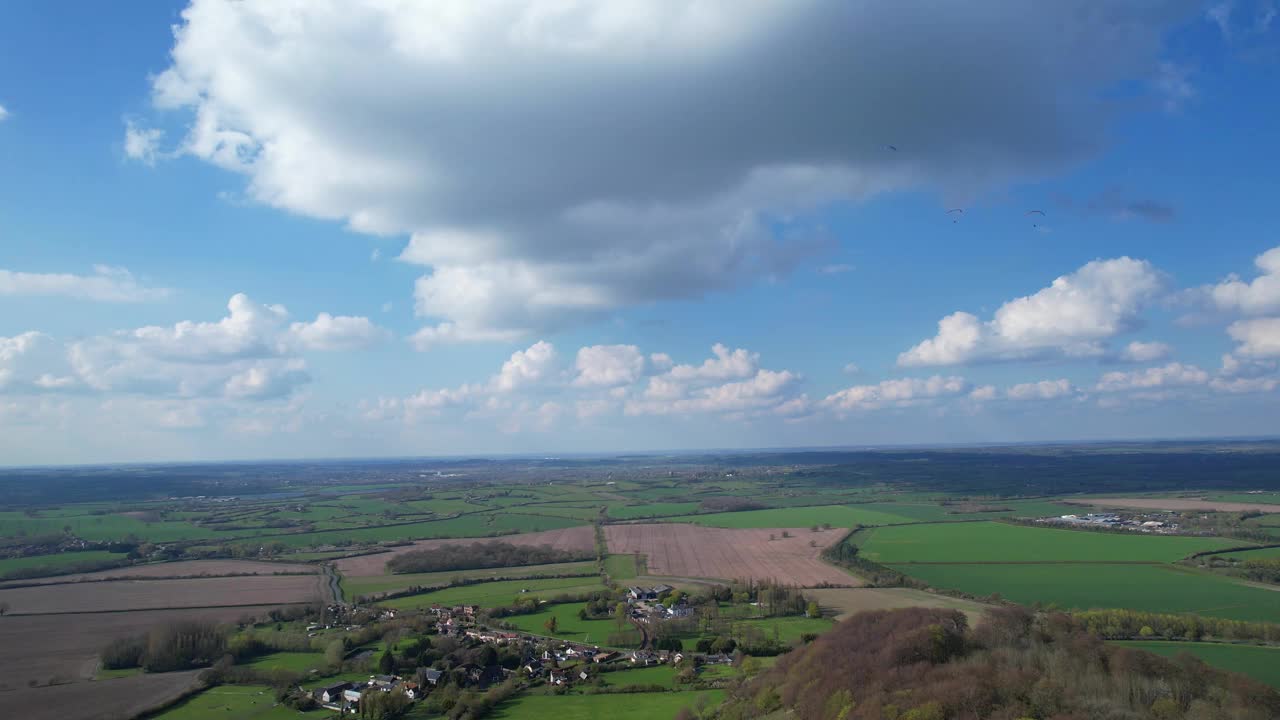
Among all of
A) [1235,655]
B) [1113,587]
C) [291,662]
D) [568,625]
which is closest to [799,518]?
[1113,587]

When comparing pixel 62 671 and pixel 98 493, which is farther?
pixel 98 493

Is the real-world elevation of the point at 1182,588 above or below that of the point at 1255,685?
below

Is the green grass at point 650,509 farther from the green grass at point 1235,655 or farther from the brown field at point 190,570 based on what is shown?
the green grass at point 1235,655

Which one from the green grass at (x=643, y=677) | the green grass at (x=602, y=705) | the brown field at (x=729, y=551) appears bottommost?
the brown field at (x=729, y=551)

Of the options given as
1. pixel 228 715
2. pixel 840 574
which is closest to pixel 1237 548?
pixel 840 574

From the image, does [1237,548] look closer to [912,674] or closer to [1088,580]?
[1088,580]

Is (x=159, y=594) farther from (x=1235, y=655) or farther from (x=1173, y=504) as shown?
(x=1173, y=504)

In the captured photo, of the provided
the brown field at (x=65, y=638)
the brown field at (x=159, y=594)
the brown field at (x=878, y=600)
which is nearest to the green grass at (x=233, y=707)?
the brown field at (x=65, y=638)
